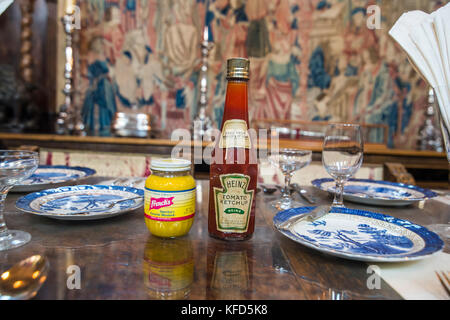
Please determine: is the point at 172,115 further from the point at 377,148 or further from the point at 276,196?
the point at 276,196

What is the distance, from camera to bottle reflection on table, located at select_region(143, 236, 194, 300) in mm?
418

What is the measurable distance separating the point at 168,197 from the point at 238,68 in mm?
241

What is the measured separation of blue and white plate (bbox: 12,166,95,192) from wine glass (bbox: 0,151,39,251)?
1.17ft

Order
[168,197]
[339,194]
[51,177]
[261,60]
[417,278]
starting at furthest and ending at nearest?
1. [261,60]
2. [51,177]
3. [339,194]
4. [168,197]
5. [417,278]

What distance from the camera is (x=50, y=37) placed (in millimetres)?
2701

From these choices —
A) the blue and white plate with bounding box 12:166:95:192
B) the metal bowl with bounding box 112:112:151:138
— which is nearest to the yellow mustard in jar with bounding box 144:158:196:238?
the blue and white plate with bounding box 12:166:95:192

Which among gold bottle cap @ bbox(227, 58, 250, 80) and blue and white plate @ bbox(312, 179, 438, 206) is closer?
gold bottle cap @ bbox(227, 58, 250, 80)

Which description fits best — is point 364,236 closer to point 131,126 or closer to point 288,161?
point 288,161

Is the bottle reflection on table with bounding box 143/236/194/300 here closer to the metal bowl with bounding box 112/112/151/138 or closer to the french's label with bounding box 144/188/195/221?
the french's label with bounding box 144/188/195/221

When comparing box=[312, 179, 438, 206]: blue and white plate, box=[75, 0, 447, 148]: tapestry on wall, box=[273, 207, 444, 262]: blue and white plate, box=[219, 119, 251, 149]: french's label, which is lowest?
box=[273, 207, 444, 262]: blue and white plate

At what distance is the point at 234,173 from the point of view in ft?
1.97

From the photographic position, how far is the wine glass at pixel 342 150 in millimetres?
816

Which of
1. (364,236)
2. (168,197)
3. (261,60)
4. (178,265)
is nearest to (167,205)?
(168,197)

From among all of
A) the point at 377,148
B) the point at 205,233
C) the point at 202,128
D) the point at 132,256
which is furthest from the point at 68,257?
the point at 377,148
